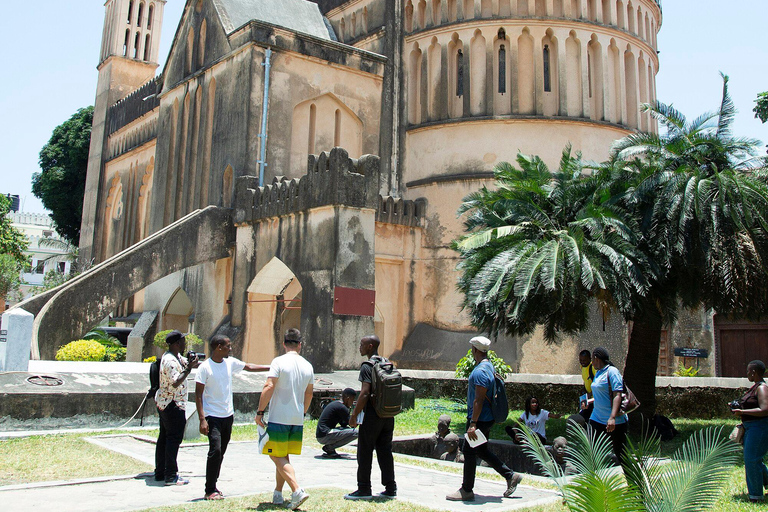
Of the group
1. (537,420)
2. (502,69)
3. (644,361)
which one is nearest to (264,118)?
(502,69)

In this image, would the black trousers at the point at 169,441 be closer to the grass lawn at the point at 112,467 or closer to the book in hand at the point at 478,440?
the grass lawn at the point at 112,467

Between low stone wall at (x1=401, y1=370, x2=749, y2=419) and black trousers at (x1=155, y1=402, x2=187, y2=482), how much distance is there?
8933 mm

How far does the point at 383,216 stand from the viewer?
68.6 ft

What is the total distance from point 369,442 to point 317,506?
28.8 inches

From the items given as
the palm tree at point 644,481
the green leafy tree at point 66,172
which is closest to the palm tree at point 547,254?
the palm tree at point 644,481

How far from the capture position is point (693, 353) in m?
22.5

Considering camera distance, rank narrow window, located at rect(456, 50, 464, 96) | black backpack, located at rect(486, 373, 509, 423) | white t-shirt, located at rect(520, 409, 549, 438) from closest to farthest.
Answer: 1. black backpack, located at rect(486, 373, 509, 423)
2. white t-shirt, located at rect(520, 409, 549, 438)
3. narrow window, located at rect(456, 50, 464, 96)

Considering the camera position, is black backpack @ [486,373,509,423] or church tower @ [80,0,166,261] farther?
church tower @ [80,0,166,261]

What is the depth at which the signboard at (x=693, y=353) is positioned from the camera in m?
22.5

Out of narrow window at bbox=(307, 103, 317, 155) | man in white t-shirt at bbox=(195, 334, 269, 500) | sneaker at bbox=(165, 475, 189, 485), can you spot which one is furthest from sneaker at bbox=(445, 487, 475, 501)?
narrow window at bbox=(307, 103, 317, 155)

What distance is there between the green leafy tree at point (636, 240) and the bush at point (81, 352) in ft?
33.9

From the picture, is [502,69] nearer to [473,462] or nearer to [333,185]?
[333,185]

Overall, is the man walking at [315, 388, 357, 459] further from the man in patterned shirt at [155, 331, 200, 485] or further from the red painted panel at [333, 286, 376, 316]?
the red painted panel at [333, 286, 376, 316]

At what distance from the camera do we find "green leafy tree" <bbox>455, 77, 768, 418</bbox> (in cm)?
1097
